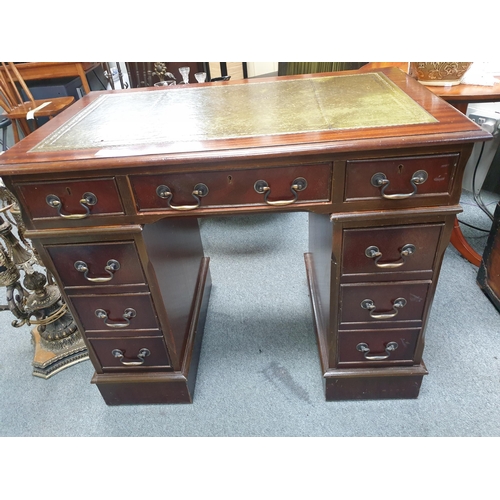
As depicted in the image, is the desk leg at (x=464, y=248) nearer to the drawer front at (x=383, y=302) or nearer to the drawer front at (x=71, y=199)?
the drawer front at (x=383, y=302)

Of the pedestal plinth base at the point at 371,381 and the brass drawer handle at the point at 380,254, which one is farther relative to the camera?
the pedestal plinth base at the point at 371,381

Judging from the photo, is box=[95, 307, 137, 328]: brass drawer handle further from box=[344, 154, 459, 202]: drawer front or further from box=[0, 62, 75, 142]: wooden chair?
box=[0, 62, 75, 142]: wooden chair

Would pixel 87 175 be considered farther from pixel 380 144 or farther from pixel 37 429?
pixel 37 429

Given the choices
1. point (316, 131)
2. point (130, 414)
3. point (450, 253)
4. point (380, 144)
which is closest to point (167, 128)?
point (316, 131)

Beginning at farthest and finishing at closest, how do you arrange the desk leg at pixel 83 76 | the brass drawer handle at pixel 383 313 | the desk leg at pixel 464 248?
1. the desk leg at pixel 83 76
2. the desk leg at pixel 464 248
3. the brass drawer handle at pixel 383 313

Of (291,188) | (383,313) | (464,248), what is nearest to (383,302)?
(383,313)

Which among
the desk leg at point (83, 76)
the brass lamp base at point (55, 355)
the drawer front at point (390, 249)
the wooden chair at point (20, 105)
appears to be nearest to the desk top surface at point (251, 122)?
the drawer front at point (390, 249)

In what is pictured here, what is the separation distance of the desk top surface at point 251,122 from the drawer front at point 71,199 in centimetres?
6

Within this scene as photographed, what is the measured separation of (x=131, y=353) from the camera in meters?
1.20

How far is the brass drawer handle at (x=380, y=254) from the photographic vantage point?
3.14 feet

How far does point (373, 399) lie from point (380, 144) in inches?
33.0

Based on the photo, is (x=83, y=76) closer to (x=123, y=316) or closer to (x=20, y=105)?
(x=20, y=105)

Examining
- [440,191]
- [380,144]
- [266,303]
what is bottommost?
[266,303]

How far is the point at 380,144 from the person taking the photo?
0.80m
